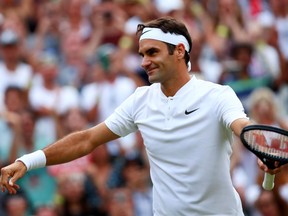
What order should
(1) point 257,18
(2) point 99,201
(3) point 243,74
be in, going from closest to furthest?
(2) point 99,201, (3) point 243,74, (1) point 257,18

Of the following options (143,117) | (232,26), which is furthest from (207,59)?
(143,117)

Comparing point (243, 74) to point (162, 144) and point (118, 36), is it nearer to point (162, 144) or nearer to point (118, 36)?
point (118, 36)

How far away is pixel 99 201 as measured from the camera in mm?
10797

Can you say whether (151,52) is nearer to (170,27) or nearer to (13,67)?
(170,27)

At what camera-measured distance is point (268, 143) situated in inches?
236

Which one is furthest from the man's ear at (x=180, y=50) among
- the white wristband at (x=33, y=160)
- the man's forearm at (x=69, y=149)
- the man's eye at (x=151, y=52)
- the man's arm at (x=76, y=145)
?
the white wristband at (x=33, y=160)

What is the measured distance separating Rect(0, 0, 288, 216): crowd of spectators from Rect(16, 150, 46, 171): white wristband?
11.2 feet

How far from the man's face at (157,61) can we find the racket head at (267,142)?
3.11ft

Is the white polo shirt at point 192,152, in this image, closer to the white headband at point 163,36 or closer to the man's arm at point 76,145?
the white headband at point 163,36

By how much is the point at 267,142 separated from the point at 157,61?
1.09 m

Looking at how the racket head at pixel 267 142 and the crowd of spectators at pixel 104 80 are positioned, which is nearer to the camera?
the racket head at pixel 267 142

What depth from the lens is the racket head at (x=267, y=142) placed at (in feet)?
19.5

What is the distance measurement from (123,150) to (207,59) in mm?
2252

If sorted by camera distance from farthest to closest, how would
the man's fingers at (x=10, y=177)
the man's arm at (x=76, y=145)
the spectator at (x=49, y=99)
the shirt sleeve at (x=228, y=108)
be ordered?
the spectator at (x=49, y=99) → the man's arm at (x=76, y=145) → the man's fingers at (x=10, y=177) → the shirt sleeve at (x=228, y=108)
